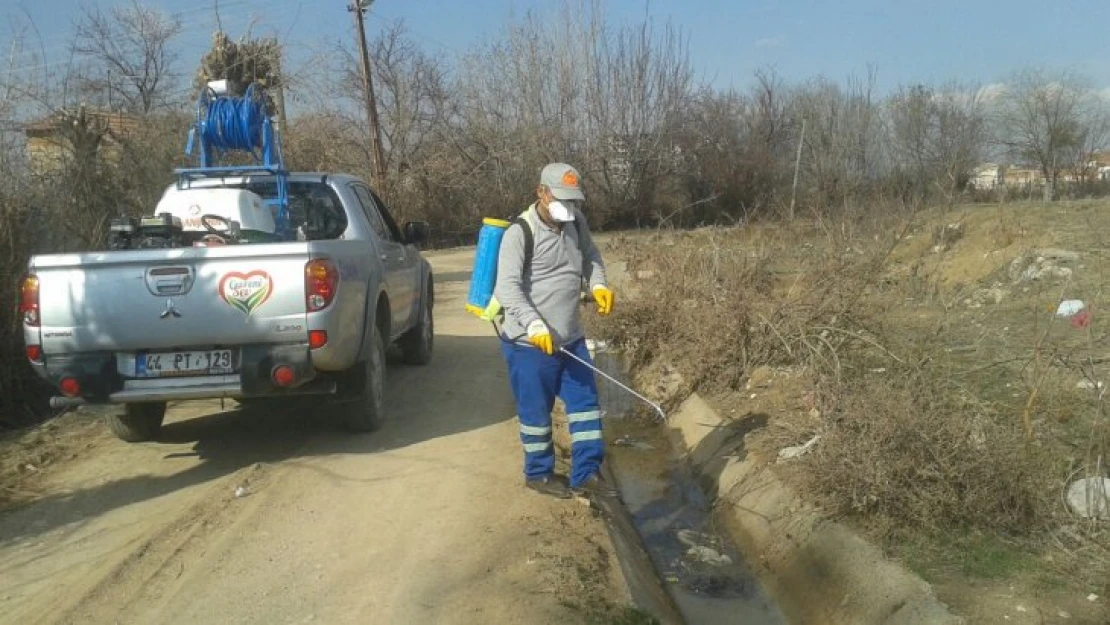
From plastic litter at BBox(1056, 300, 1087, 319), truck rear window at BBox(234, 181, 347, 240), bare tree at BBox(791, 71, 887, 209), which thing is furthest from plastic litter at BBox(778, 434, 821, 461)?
bare tree at BBox(791, 71, 887, 209)

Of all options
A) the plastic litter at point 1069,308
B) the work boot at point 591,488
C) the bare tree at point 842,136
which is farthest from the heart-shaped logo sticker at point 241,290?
the bare tree at point 842,136

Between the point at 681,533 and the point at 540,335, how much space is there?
191cm

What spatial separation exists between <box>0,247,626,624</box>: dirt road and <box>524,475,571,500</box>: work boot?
0.32 ft

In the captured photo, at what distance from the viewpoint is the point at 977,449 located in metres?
4.86

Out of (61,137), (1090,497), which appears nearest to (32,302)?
(61,137)

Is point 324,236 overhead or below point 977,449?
overhead

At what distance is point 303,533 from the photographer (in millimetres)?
5301

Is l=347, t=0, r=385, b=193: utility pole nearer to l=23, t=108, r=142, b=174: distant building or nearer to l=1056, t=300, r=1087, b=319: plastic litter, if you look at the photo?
l=23, t=108, r=142, b=174: distant building

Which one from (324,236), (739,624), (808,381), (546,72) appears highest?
(546,72)

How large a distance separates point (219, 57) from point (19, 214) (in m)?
11.2

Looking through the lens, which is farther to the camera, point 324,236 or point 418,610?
point 324,236

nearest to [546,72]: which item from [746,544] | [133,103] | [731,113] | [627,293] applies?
[731,113]

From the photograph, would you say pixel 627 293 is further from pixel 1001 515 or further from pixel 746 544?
pixel 1001 515

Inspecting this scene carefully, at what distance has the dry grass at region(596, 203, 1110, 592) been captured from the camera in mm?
4844
